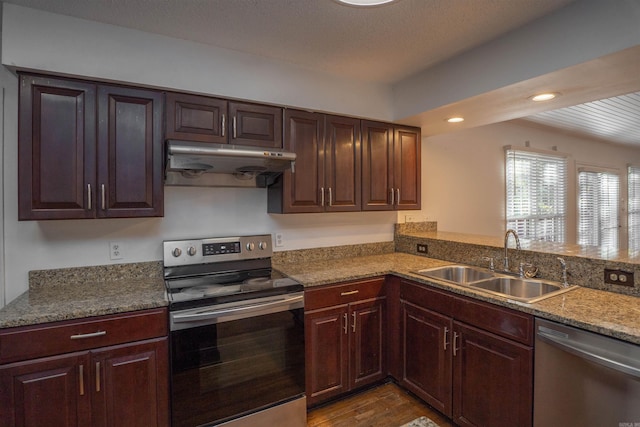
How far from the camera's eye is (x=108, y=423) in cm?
159

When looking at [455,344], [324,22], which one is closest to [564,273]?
[455,344]

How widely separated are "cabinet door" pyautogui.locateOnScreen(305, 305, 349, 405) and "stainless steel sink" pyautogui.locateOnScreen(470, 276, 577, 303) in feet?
3.06

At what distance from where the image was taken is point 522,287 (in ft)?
6.89

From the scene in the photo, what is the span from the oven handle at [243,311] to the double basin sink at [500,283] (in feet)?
3.26

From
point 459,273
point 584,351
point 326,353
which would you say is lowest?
point 326,353

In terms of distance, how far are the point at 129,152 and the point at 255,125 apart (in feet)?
2.65

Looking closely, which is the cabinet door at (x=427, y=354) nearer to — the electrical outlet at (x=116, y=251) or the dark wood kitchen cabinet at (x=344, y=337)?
the dark wood kitchen cabinet at (x=344, y=337)

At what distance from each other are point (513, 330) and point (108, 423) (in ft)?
6.88

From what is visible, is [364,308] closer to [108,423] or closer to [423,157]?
[108,423]

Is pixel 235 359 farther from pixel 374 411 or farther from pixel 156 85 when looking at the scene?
pixel 156 85

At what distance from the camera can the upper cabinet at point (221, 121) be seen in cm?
202

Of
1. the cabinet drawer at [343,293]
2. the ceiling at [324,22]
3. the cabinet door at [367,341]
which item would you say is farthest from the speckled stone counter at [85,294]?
the ceiling at [324,22]

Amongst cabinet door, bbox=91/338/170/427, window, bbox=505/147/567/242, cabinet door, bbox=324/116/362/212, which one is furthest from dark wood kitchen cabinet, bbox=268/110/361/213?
window, bbox=505/147/567/242

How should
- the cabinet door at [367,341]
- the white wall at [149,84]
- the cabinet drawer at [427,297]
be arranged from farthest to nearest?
the cabinet door at [367,341] < the cabinet drawer at [427,297] < the white wall at [149,84]
